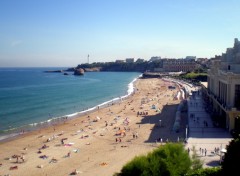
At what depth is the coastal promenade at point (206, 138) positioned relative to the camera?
85.3 ft

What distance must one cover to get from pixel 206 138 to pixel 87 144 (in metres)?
12.2

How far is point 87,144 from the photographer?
119ft

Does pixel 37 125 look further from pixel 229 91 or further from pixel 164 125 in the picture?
pixel 229 91

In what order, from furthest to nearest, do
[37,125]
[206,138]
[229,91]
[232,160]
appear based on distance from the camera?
1. [37,125]
2. [229,91]
3. [206,138]
4. [232,160]

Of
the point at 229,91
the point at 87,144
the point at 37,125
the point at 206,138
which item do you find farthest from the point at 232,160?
the point at 37,125

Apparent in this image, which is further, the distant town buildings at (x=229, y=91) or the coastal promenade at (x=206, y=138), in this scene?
the distant town buildings at (x=229, y=91)

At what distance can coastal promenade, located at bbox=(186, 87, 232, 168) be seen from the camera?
26.0 meters

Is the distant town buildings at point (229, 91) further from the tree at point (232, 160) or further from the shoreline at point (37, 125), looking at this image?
the shoreline at point (37, 125)

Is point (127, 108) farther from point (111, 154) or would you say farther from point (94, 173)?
point (94, 173)

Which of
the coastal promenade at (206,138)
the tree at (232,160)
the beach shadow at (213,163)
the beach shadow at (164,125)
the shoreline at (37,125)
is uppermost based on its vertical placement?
the tree at (232,160)

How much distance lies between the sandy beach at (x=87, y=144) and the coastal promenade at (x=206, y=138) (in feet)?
5.53

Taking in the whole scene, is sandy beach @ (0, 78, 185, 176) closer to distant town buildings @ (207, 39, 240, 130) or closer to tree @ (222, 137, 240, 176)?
distant town buildings @ (207, 39, 240, 130)

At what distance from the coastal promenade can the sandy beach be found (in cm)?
169

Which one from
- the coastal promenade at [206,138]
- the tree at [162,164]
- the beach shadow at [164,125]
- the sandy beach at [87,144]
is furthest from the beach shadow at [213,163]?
the beach shadow at [164,125]
